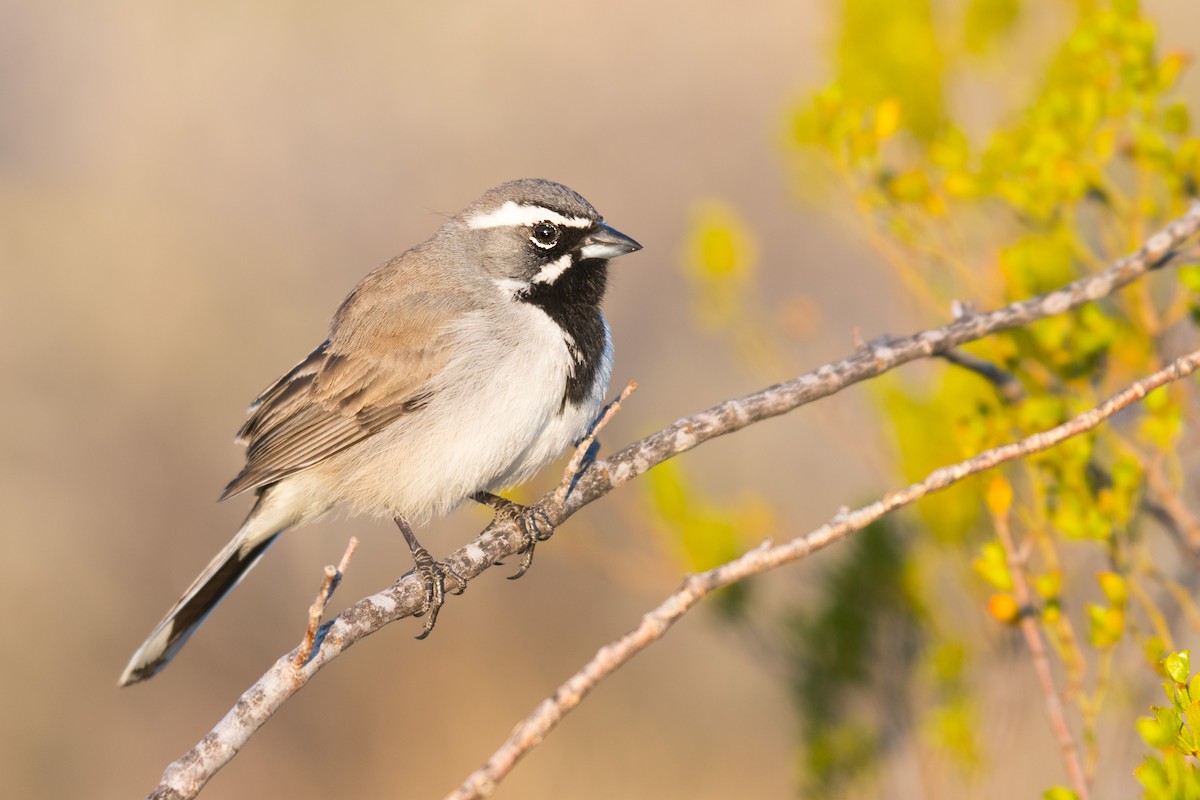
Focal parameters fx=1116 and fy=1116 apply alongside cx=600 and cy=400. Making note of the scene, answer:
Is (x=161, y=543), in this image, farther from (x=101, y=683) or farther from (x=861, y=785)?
(x=861, y=785)

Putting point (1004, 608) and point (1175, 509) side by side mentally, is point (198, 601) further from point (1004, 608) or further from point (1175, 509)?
point (1175, 509)

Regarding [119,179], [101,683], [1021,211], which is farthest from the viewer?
[119,179]

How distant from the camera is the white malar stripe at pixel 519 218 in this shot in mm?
4449

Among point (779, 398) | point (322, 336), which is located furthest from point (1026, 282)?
point (322, 336)

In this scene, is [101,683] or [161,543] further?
[161,543]

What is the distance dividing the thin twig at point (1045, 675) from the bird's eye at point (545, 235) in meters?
2.10

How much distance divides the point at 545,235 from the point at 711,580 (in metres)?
2.53

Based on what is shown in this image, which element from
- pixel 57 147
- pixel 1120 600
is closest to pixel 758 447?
pixel 1120 600

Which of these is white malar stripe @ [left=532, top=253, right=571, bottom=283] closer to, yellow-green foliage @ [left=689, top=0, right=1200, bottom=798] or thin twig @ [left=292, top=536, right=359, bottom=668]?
yellow-green foliage @ [left=689, top=0, right=1200, bottom=798]

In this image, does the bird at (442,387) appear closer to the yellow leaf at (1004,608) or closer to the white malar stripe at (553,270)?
the white malar stripe at (553,270)

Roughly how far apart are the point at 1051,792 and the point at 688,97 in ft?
36.0

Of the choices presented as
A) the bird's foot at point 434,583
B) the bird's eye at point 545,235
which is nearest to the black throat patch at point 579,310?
the bird's eye at point 545,235

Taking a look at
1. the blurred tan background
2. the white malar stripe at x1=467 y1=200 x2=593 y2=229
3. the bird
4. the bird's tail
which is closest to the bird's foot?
the bird

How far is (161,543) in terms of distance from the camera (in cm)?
770
